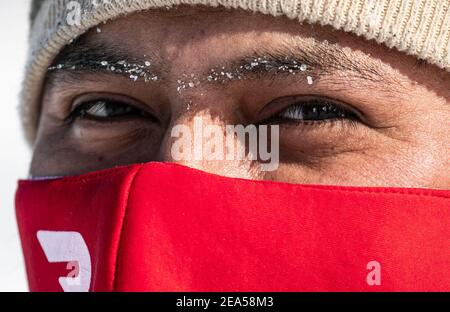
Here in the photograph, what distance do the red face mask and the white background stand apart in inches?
82.6

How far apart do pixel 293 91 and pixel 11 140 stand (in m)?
3.00

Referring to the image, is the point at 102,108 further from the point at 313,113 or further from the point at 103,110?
the point at 313,113

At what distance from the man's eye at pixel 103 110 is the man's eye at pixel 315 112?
41 cm

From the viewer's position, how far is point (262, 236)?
1.31 meters

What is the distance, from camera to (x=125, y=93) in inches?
67.3

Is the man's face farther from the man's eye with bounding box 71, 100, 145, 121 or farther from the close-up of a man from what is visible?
the man's eye with bounding box 71, 100, 145, 121

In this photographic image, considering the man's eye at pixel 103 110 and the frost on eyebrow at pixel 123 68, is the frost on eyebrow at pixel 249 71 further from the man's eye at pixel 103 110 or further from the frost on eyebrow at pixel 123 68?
the man's eye at pixel 103 110

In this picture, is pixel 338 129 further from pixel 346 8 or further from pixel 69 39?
pixel 69 39

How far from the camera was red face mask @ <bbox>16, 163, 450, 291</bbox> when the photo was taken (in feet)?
4.23

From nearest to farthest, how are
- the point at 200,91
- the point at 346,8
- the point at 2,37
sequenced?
the point at 346,8, the point at 200,91, the point at 2,37
